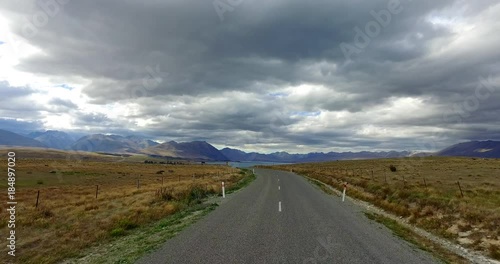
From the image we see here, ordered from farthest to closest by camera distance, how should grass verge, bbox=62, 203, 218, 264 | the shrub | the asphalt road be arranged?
1. the shrub
2. grass verge, bbox=62, 203, 218, 264
3. the asphalt road

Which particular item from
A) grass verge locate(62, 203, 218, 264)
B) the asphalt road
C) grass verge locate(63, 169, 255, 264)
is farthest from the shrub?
the asphalt road

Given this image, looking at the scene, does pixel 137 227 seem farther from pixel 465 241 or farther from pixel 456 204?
pixel 456 204

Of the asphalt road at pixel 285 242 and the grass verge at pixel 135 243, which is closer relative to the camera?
the asphalt road at pixel 285 242

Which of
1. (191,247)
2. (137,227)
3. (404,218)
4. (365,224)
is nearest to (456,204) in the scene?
(404,218)

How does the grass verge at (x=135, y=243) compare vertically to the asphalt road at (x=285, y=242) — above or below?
below

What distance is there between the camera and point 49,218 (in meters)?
16.5

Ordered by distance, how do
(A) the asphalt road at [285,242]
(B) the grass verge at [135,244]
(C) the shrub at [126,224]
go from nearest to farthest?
1. (A) the asphalt road at [285,242]
2. (B) the grass verge at [135,244]
3. (C) the shrub at [126,224]

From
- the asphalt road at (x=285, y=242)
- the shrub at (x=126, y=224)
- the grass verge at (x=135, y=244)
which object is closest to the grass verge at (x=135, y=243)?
the grass verge at (x=135, y=244)

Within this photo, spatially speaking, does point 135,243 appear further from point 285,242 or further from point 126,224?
point 285,242

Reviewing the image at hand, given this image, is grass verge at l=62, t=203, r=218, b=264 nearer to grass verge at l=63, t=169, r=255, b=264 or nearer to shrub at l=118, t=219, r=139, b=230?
grass verge at l=63, t=169, r=255, b=264

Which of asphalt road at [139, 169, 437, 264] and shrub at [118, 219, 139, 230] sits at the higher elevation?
asphalt road at [139, 169, 437, 264]

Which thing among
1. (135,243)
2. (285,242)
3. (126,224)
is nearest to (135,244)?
(135,243)

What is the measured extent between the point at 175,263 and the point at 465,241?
37.5ft

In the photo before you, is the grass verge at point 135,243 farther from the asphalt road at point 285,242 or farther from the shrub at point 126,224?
the asphalt road at point 285,242
